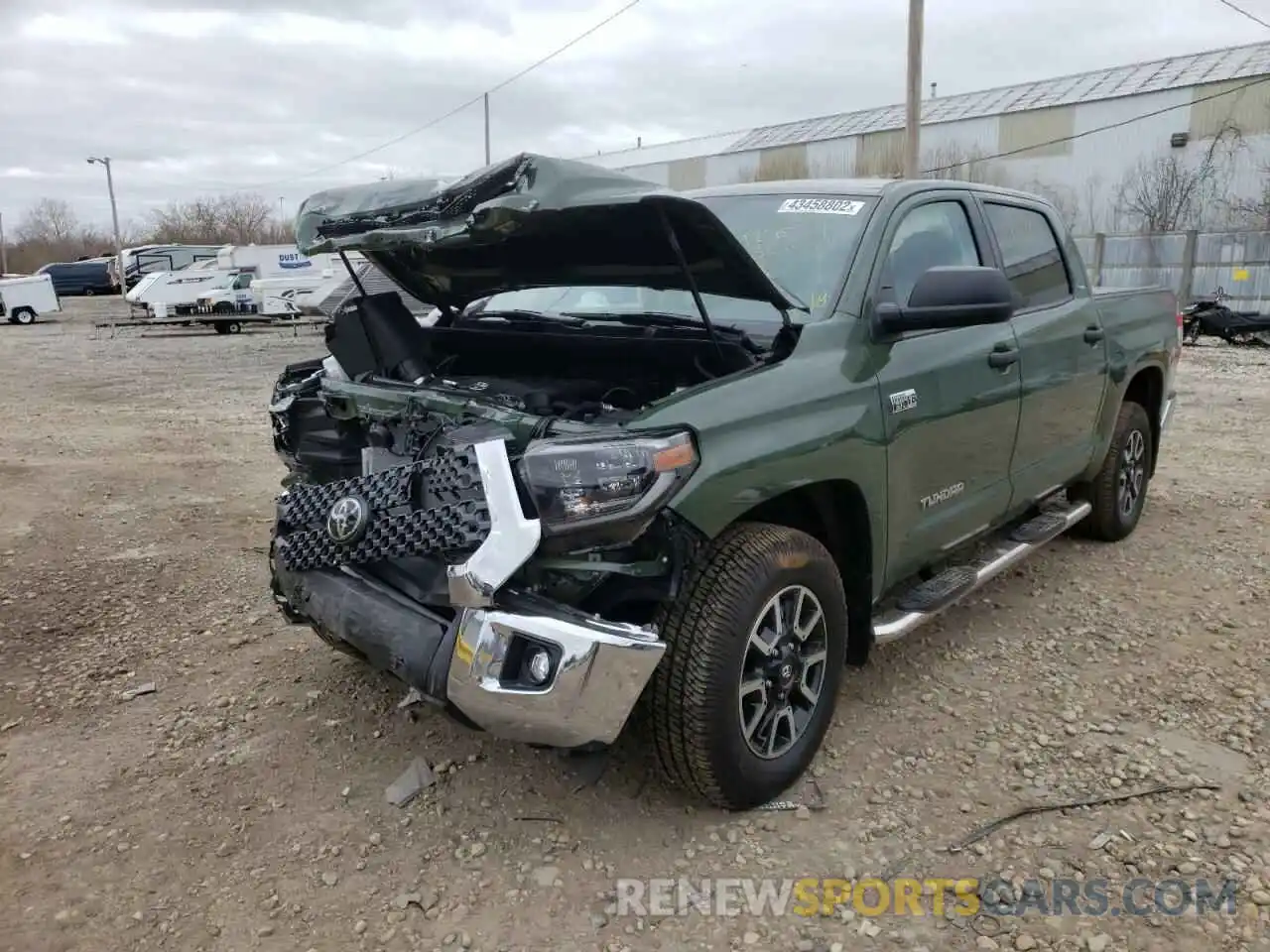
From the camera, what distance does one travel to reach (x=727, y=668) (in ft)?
8.82

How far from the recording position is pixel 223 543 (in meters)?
5.55

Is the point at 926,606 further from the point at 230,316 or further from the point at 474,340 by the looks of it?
the point at 230,316

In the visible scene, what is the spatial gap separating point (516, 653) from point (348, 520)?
730 millimetres

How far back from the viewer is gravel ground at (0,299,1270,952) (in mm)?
A: 2529

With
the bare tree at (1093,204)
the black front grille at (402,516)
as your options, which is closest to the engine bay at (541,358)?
the black front grille at (402,516)

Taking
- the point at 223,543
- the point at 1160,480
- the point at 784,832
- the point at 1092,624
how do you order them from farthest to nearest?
the point at 1160,480 < the point at 223,543 < the point at 1092,624 < the point at 784,832

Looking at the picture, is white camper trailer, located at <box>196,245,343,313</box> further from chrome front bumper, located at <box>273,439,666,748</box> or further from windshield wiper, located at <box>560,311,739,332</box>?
chrome front bumper, located at <box>273,439,666,748</box>

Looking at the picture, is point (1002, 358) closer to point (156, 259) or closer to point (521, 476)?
point (521, 476)

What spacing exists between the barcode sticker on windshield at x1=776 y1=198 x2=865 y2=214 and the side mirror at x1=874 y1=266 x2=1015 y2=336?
49 centimetres

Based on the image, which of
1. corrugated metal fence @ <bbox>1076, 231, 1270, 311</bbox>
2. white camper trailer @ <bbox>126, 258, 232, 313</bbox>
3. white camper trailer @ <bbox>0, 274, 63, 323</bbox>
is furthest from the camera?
white camper trailer @ <bbox>0, 274, 63, 323</bbox>

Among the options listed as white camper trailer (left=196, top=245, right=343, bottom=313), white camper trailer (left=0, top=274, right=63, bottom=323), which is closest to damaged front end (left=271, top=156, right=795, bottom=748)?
white camper trailer (left=196, top=245, right=343, bottom=313)

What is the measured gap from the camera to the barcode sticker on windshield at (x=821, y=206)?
3594 millimetres

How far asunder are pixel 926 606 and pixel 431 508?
186 centimetres

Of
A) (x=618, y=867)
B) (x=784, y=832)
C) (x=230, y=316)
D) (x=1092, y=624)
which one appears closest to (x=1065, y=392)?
(x=1092, y=624)
